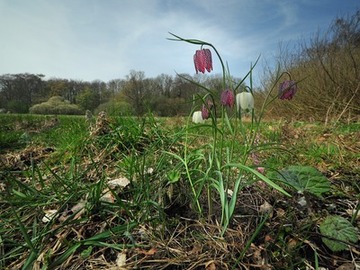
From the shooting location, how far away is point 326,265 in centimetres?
92

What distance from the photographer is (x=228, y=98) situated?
3.40 feet

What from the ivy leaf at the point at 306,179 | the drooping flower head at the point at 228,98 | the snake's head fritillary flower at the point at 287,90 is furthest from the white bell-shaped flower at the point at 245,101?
the ivy leaf at the point at 306,179

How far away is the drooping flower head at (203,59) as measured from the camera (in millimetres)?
1060

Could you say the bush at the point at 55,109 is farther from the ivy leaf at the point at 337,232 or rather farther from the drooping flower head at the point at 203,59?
the ivy leaf at the point at 337,232

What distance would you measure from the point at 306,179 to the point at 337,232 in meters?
0.23

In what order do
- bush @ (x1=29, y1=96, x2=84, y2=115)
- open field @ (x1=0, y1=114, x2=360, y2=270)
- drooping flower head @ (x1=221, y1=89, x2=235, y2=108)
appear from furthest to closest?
bush @ (x1=29, y1=96, x2=84, y2=115) < drooping flower head @ (x1=221, y1=89, x2=235, y2=108) < open field @ (x1=0, y1=114, x2=360, y2=270)

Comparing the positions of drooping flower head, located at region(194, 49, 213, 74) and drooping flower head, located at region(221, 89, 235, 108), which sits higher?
drooping flower head, located at region(194, 49, 213, 74)

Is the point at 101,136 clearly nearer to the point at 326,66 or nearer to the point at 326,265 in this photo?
the point at 326,265

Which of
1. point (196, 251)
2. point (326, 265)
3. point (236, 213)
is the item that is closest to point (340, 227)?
point (326, 265)

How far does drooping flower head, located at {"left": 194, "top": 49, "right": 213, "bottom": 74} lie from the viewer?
1.06 metres

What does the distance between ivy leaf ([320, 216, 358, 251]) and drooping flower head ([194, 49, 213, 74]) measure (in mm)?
698

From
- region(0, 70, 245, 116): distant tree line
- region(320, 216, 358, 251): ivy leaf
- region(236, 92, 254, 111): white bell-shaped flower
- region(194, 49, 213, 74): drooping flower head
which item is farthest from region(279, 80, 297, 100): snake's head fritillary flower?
region(0, 70, 245, 116): distant tree line

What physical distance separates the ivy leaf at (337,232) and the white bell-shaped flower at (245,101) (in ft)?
1.61

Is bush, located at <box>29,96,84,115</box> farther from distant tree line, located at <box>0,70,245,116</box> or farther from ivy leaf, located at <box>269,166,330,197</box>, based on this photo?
ivy leaf, located at <box>269,166,330,197</box>
